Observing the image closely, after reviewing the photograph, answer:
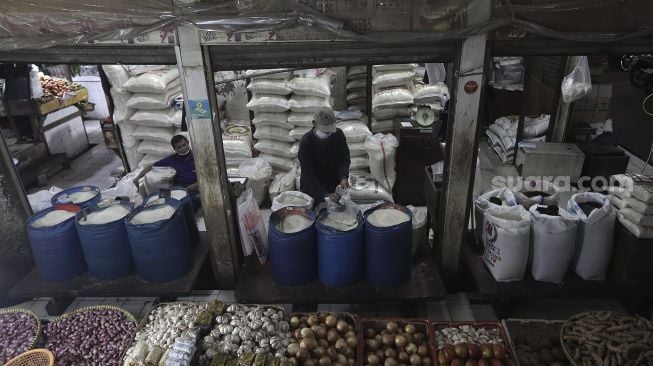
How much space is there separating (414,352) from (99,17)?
3.27 meters

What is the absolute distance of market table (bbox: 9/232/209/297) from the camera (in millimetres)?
3850

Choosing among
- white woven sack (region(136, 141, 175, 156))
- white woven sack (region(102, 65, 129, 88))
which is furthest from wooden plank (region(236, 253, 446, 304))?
white woven sack (region(102, 65, 129, 88))

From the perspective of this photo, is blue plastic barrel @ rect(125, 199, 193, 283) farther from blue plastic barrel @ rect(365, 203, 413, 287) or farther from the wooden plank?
blue plastic barrel @ rect(365, 203, 413, 287)

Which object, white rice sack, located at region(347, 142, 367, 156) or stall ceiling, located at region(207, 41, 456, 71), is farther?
white rice sack, located at region(347, 142, 367, 156)

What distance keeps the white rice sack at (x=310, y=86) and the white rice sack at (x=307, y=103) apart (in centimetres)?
8

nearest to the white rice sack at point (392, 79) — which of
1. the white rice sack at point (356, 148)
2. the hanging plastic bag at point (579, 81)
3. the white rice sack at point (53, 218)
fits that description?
the white rice sack at point (356, 148)

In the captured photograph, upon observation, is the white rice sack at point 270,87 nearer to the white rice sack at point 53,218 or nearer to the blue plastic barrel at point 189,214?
the blue plastic barrel at point 189,214

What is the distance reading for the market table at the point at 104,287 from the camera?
3.85m

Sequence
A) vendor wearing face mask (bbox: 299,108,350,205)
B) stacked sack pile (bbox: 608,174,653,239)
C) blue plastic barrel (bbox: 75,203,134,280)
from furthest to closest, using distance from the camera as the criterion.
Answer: vendor wearing face mask (bbox: 299,108,350,205) → blue plastic barrel (bbox: 75,203,134,280) → stacked sack pile (bbox: 608,174,653,239)

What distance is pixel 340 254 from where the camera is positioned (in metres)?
3.61

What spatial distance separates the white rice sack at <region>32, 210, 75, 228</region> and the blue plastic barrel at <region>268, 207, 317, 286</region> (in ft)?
6.29

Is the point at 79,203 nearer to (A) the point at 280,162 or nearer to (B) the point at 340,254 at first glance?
(A) the point at 280,162

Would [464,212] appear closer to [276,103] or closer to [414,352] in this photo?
[414,352]

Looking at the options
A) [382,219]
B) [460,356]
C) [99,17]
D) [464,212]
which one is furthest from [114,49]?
[460,356]
